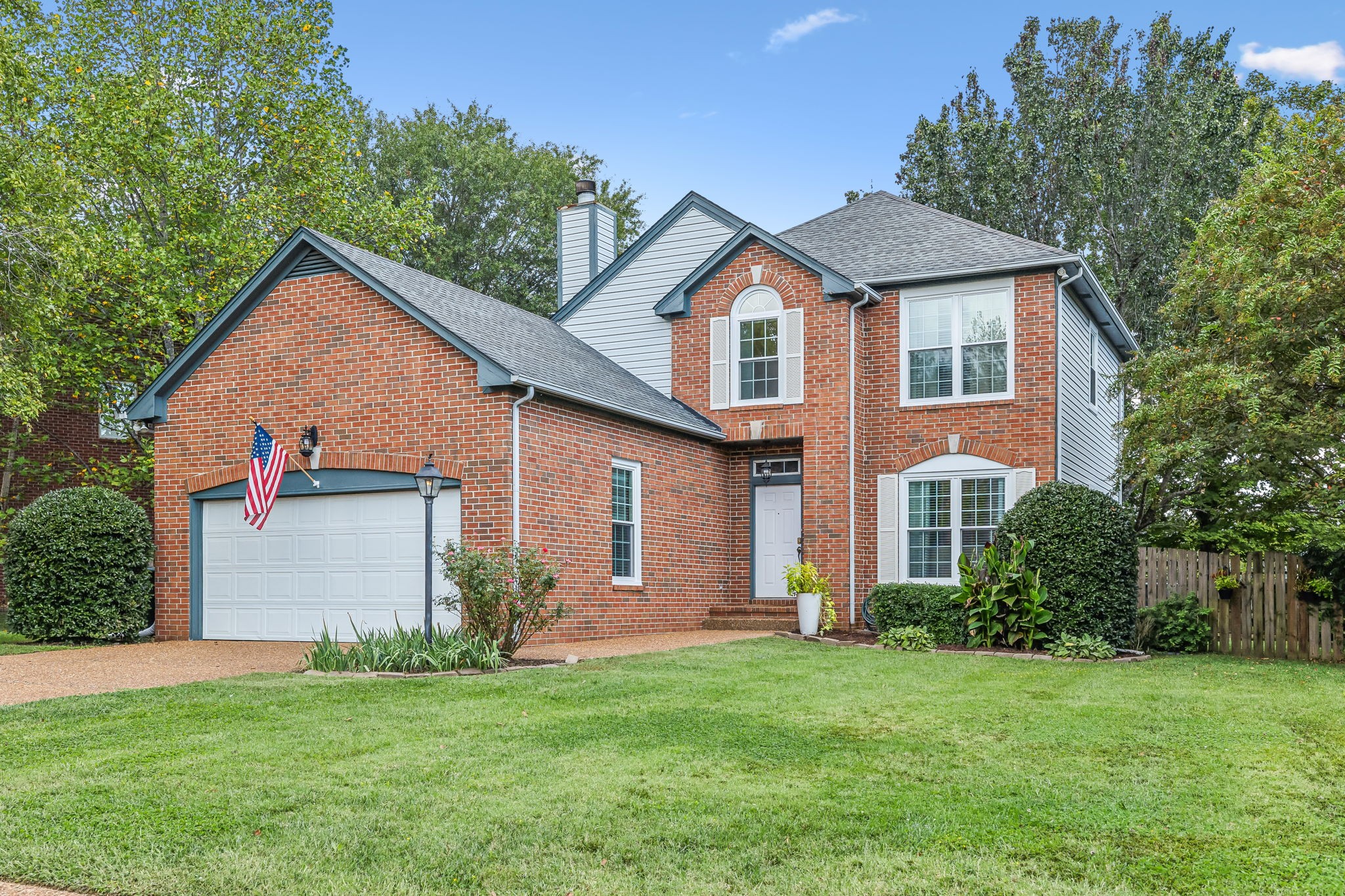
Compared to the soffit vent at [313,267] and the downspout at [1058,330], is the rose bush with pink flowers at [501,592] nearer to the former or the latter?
the soffit vent at [313,267]

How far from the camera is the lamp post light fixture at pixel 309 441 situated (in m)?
14.0

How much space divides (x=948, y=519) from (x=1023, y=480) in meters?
1.24

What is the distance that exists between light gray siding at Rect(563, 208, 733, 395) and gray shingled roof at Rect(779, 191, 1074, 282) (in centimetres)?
181

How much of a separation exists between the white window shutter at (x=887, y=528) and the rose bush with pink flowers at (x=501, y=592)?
20.6ft

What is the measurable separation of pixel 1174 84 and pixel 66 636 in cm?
2782

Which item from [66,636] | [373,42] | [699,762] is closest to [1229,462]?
[699,762]

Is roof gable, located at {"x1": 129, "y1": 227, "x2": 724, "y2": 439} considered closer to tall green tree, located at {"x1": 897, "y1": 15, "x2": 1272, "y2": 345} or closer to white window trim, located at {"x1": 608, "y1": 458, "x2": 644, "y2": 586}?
white window trim, located at {"x1": 608, "y1": 458, "x2": 644, "y2": 586}

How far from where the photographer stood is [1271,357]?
1377 centimetres

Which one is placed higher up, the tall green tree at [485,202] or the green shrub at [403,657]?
the tall green tree at [485,202]

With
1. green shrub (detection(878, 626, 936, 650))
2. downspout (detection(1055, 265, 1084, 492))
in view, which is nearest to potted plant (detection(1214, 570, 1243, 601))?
downspout (detection(1055, 265, 1084, 492))

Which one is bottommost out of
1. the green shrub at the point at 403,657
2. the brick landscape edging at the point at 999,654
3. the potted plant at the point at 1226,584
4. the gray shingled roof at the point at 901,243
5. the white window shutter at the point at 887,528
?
the brick landscape edging at the point at 999,654

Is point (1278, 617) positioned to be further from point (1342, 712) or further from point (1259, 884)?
point (1259, 884)

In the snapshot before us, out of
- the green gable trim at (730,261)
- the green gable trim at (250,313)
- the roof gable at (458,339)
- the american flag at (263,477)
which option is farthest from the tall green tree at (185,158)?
the green gable trim at (730,261)

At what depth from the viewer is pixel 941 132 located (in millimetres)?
30406
